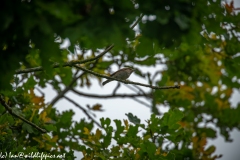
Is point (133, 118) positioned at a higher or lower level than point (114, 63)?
lower

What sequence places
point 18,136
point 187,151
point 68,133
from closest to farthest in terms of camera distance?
point 18,136, point 68,133, point 187,151

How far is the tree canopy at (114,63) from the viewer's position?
254 cm

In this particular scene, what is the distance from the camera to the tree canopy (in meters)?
2.54

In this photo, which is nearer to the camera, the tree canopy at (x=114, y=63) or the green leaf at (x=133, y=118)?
the tree canopy at (x=114, y=63)

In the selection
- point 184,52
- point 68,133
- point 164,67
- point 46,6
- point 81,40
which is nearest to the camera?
point 46,6

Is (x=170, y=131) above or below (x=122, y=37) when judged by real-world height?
above

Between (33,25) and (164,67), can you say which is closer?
Result: (33,25)

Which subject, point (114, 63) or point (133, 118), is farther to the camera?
point (114, 63)

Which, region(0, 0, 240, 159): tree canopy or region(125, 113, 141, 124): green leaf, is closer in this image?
region(0, 0, 240, 159): tree canopy

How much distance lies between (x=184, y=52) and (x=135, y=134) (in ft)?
9.32

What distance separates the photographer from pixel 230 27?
4.86 metres

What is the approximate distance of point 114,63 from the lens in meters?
7.02

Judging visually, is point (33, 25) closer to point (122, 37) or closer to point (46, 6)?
point (46, 6)

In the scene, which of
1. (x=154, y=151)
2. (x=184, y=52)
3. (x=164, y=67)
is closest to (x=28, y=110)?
(x=154, y=151)
